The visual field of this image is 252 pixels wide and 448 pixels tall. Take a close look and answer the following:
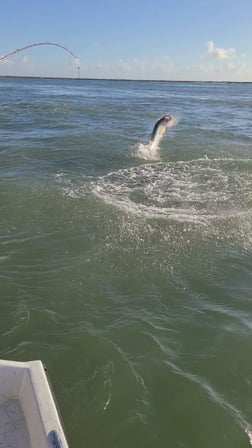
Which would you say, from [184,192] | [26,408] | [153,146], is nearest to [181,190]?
[184,192]

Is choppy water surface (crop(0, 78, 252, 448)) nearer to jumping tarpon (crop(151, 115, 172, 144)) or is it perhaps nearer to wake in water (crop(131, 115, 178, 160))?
wake in water (crop(131, 115, 178, 160))

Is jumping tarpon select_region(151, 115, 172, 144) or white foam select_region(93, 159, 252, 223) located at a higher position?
jumping tarpon select_region(151, 115, 172, 144)

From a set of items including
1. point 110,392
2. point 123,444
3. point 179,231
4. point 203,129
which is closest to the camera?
point 123,444

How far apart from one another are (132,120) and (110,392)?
Result: 68.0ft

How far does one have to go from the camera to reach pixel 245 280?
727 cm

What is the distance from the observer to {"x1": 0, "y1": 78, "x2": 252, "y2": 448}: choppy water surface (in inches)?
191

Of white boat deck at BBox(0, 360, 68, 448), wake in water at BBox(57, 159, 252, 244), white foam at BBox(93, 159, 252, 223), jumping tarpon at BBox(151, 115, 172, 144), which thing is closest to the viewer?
white boat deck at BBox(0, 360, 68, 448)

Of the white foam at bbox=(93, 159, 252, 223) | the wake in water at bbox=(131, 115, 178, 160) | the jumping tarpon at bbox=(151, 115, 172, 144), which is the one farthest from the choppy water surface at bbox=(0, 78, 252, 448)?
the jumping tarpon at bbox=(151, 115, 172, 144)

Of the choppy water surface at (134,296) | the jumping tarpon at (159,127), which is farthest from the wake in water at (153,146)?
the choppy water surface at (134,296)

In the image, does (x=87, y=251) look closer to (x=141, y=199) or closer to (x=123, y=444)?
(x=141, y=199)

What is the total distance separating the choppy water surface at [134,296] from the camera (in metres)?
4.84

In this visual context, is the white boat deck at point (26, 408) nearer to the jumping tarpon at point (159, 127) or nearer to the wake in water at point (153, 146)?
the wake in water at point (153, 146)

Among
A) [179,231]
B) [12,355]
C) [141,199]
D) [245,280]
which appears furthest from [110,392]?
[141,199]

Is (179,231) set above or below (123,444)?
above
